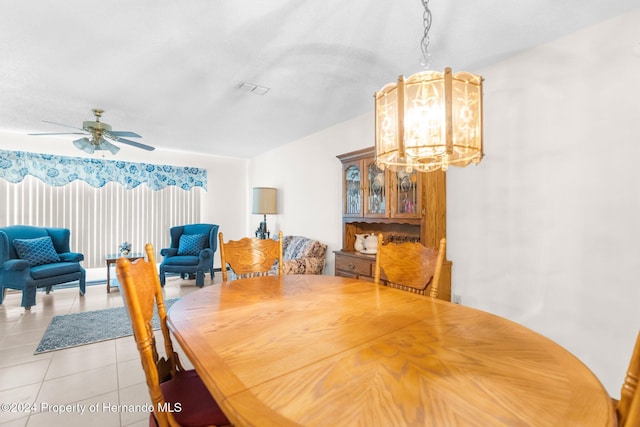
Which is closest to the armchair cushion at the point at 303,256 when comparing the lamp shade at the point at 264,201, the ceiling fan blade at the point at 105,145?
the lamp shade at the point at 264,201

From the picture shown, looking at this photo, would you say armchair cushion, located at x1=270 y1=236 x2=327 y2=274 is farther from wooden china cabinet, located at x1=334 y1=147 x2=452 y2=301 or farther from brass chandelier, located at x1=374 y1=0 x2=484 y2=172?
brass chandelier, located at x1=374 y1=0 x2=484 y2=172

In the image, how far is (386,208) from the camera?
280 cm

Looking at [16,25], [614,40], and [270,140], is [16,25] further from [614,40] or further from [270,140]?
[614,40]

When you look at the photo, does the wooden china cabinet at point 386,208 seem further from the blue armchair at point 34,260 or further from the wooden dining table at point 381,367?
the blue armchair at point 34,260

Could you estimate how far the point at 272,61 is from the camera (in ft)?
7.38

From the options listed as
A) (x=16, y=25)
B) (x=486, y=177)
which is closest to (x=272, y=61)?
(x=16, y=25)

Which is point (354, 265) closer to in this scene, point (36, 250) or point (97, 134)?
point (97, 134)

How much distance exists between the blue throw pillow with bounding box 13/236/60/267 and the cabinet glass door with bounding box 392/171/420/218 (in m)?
4.31

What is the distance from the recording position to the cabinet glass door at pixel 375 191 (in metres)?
2.86

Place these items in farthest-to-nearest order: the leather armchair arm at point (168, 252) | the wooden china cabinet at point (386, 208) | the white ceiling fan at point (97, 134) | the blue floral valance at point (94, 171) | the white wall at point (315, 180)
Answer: the leather armchair arm at point (168, 252) < the blue floral valance at point (94, 171) < the white wall at point (315, 180) < the white ceiling fan at point (97, 134) < the wooden china cabinet at point (386, 208)

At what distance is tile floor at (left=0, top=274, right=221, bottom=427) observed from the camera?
167 cm

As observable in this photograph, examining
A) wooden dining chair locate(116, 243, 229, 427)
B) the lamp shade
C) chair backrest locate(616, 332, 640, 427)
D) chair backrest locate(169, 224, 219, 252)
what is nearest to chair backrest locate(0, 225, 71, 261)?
→ chair backrest locate(169, 224, 219, 252)

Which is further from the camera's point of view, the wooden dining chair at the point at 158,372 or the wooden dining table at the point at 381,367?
the wooden dining chair at the point at 158,372

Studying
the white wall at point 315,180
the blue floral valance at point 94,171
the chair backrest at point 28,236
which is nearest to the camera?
the chair backrest at point 28,236
